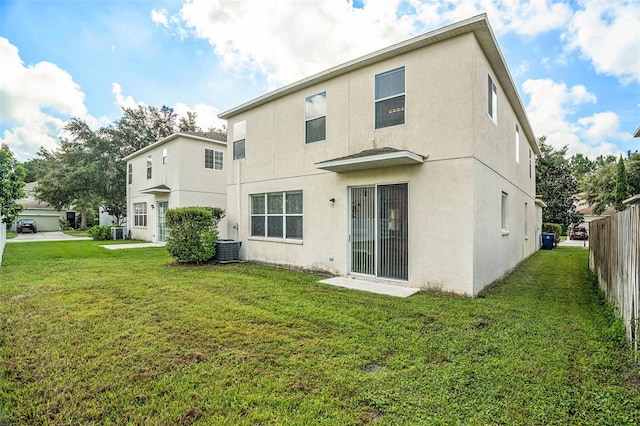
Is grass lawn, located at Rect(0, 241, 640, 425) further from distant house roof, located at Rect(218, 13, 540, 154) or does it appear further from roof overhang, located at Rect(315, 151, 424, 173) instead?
distant house roof, located at Rect(218, 13, 540, 154)

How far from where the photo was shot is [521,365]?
349 cm

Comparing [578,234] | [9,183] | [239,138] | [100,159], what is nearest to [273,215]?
[239,138]

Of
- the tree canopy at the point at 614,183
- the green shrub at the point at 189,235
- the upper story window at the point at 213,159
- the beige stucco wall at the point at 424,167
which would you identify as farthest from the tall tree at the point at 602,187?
the green shrub at the point at 189,235

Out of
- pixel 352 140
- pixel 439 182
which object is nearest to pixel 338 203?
pixel 352 140

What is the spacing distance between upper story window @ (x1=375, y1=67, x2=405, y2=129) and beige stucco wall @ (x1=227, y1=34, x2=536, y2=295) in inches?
6.1

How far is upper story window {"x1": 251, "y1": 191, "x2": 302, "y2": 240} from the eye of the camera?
31.8 ft

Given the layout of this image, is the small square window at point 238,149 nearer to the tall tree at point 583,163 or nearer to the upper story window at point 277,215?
the upper story window at point 277,215

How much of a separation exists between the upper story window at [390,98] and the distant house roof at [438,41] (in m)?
0.44

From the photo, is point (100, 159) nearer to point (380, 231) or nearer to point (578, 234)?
point (380, 231)

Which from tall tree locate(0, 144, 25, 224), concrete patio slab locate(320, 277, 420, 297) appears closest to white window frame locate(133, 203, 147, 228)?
tall tree locate(0, 144, 25, 224)

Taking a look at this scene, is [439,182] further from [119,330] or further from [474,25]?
[119,330]

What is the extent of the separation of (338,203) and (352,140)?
1672 millimetres

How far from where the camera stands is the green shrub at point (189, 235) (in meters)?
10.4

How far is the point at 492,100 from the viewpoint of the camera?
25.9 ft
